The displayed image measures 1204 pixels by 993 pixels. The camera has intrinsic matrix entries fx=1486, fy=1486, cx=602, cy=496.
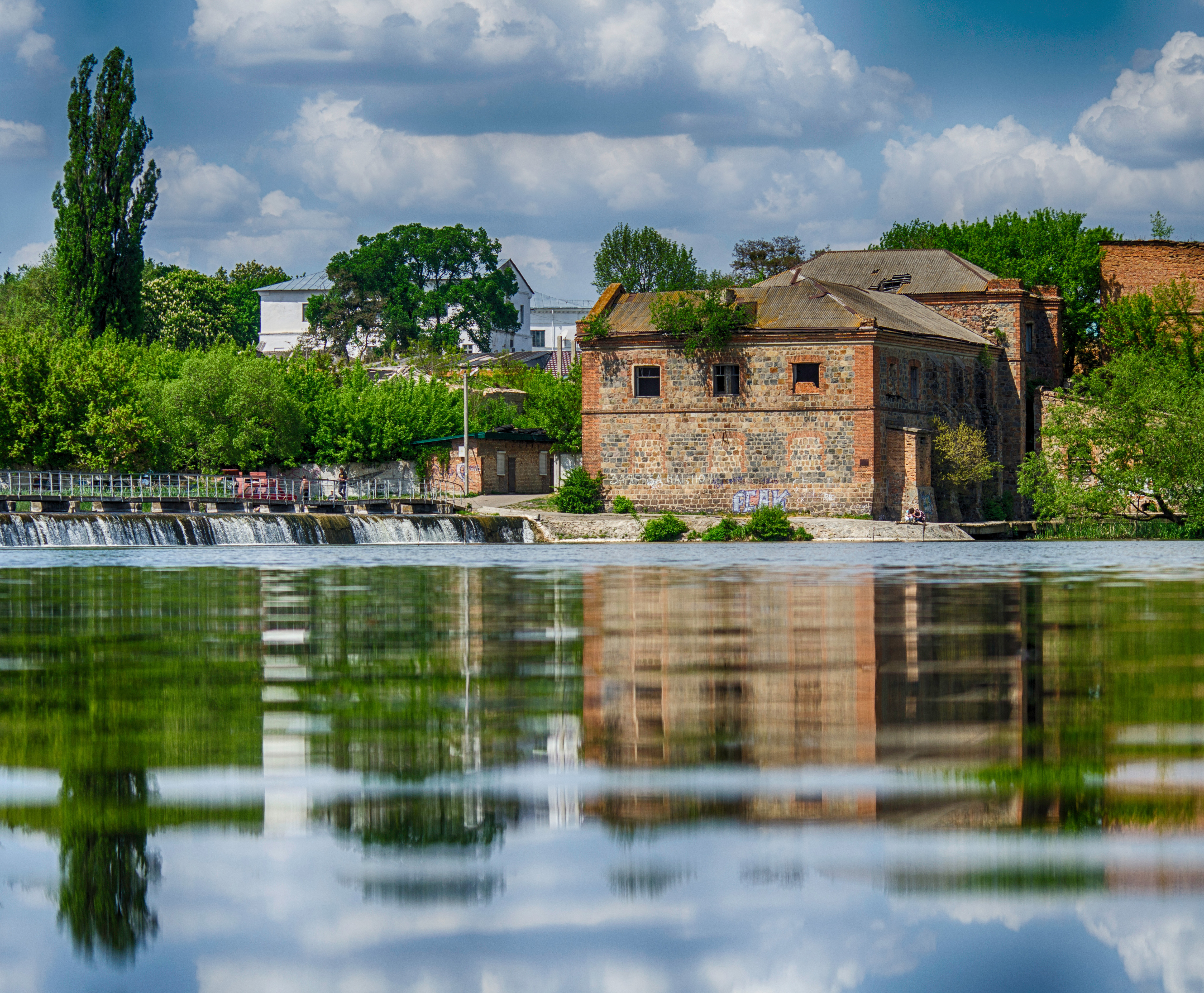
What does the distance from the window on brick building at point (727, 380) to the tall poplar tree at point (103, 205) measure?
25541mm

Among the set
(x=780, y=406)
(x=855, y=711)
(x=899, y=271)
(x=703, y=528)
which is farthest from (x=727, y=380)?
(x=855, y=711)

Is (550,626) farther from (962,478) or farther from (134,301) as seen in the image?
(134,301)

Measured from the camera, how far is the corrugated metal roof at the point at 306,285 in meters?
115

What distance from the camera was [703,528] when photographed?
169 feet

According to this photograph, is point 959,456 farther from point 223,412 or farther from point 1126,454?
point 223,412

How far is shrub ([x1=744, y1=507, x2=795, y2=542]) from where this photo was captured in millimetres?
50156

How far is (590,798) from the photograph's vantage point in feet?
17.4

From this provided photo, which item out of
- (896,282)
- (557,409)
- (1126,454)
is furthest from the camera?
(557,409)

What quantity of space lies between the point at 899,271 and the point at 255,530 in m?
34.9

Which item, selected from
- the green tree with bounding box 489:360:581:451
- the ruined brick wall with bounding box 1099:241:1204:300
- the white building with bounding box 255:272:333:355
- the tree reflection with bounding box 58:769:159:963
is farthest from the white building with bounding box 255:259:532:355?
the tree reflection with bounding box 58:769:159:963

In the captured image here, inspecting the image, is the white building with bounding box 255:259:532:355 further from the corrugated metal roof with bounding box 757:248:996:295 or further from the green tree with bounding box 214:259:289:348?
the corrugated metal roof with bounding box 757:248:996:295

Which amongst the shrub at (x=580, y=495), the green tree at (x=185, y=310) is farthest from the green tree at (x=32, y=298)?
the shrub at (x=580, y=495)

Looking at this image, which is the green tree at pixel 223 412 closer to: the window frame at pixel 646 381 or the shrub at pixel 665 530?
the window frame at pixel 646 381

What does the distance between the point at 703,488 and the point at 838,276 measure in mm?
18512
